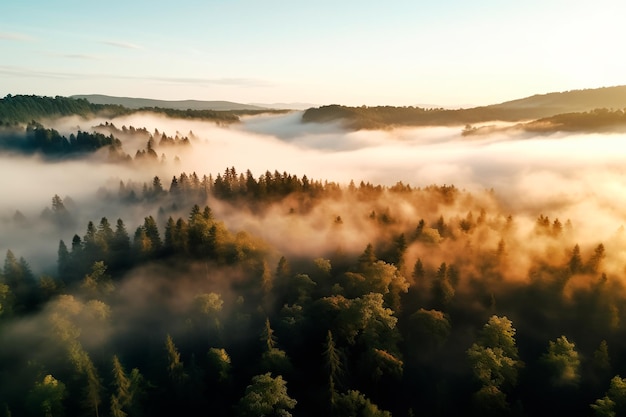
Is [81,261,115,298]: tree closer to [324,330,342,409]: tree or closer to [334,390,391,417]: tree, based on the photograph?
[324,330,342,409]: tree

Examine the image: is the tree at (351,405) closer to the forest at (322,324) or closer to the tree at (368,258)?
the forest at (322,324)

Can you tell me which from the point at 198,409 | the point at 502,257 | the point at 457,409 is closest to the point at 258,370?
the point at 198,409

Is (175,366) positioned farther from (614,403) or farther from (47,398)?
(614,403)

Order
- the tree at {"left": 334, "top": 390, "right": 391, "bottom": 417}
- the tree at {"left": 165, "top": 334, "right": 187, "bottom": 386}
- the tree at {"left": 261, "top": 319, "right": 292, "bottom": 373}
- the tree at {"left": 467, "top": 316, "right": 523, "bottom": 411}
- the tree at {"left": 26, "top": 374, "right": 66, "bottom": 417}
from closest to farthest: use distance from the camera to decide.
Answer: the tree at {"left": 334, "top": 390, "right": 391, "bottom": 417}, the tree at {"left": 467, "top": 316, "right": 523, "bottom": 411}, the tree at {"left": 26, "top": 374, "right": 66, "bottom": 417}, the tree at {"left": 261, "top": 319, "right": 292, "bottom": 373}, the tree at {"left": 165, "top": 334, "right": 187, "bottom": 386}

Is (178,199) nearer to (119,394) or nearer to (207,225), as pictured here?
(207,225)

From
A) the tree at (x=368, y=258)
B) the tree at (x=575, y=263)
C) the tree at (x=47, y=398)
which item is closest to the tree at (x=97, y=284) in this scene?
the tree at (x=47, y=398)

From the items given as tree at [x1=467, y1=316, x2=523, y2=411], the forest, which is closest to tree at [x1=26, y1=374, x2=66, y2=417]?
the forest
